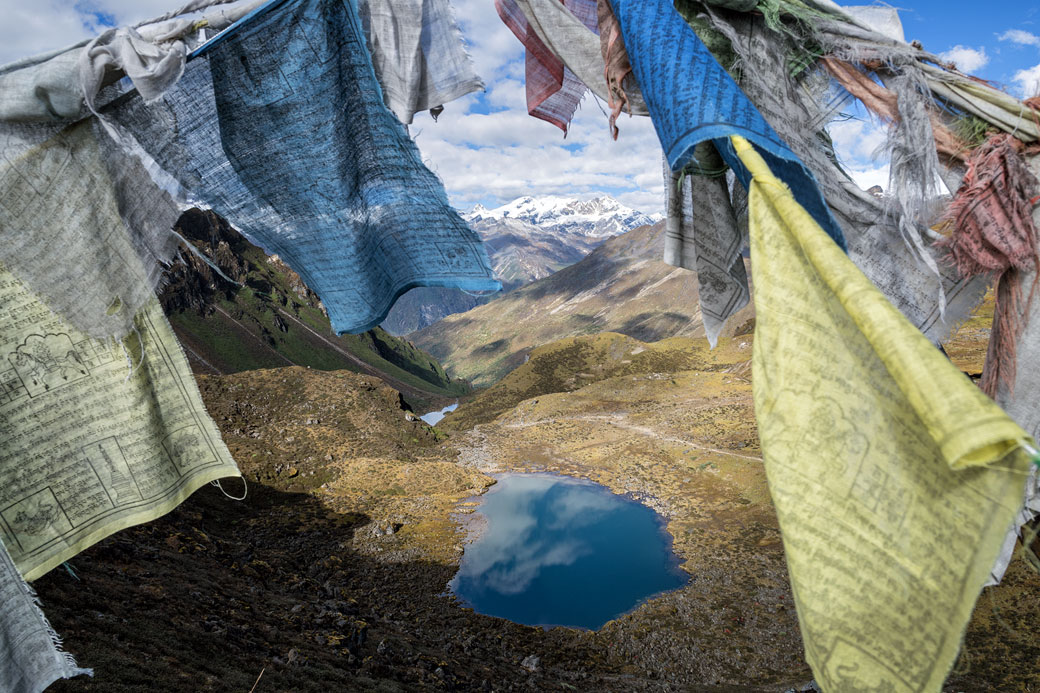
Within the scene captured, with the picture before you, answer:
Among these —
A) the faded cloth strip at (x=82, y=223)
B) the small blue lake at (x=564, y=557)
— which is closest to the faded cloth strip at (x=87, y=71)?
the faded cloth strip at (x=82, y=223)

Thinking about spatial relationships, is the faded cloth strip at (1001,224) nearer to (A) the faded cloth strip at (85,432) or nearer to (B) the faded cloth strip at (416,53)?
(B) the faded cloth strip at (416,53)

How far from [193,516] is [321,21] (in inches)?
408

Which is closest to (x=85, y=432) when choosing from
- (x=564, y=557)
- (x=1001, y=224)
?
(x=1001, y=224)

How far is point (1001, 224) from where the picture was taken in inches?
65.9

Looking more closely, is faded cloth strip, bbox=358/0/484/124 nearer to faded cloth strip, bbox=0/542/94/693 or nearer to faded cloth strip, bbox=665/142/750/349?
faded cloth strip, bbox=665/142/750/349

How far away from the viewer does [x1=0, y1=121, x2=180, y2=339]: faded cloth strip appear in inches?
61.2

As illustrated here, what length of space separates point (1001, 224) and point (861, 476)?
1124 millimetres

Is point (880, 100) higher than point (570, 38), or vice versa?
point (570, 38)

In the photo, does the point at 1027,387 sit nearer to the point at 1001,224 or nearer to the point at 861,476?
the point at 1001,224

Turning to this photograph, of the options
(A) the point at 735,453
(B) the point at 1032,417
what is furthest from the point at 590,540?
(B) the point at 1032,417

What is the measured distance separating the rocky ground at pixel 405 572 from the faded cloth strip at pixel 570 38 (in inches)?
77.9

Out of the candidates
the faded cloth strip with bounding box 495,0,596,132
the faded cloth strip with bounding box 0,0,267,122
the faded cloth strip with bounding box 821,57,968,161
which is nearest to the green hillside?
the faded cloth strip with bounding box 495,0,596,132

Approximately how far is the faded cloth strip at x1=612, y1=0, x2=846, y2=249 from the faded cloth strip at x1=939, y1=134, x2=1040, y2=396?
0.49 m

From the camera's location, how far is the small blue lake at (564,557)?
899 centimetres
